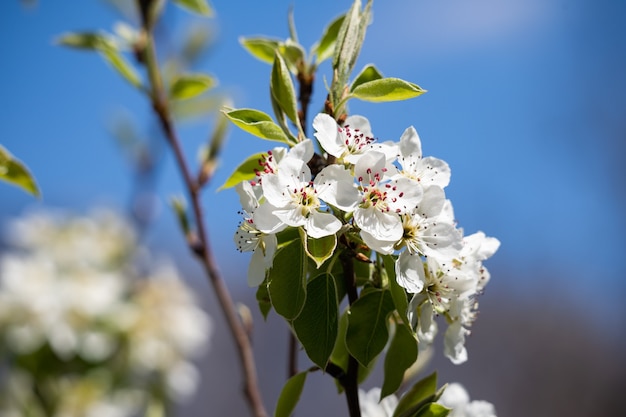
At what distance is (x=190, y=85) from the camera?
111 centimetres

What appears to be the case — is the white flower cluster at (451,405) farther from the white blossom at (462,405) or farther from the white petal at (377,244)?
the white petal at (377,244)

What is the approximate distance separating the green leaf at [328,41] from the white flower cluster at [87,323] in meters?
1.15

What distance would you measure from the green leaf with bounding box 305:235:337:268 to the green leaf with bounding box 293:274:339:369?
1.2 inches

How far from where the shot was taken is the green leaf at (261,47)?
0.77 m

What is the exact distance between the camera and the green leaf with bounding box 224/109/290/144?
Answer: 601 millimetres

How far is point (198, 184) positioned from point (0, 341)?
0.92 metres

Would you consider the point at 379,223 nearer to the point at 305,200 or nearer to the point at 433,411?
the point at 305,200

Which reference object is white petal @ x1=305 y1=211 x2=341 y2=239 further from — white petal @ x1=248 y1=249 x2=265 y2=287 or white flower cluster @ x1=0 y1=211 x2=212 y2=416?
white flower cluster @ x1=0 y1=211 x2=212 y2=416

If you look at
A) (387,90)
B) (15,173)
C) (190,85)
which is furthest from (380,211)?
(190,85)

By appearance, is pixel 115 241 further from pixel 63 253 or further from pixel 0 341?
pixel 0 341

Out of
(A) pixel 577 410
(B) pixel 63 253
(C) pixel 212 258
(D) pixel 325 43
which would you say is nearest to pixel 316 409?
(A) pixel 577 410

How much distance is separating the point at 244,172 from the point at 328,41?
217 mm

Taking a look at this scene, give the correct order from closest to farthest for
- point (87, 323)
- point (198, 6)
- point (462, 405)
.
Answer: point (462, 405), point (198, 6), point (87, 323)

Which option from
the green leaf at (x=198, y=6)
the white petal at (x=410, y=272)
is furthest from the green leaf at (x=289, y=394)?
the green leaf at (x=198, y=6)
